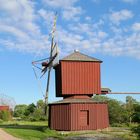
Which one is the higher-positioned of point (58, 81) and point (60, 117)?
point (58, 81)

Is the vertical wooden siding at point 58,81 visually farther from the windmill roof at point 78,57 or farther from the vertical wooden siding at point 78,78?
the windmill roof at point 78,57

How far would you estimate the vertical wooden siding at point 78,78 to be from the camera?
41281 millimetres

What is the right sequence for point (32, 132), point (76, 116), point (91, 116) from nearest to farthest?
point (32, 132), point (76, 116), point (91, 116)

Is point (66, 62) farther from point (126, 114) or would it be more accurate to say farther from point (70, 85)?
point (126, 114)

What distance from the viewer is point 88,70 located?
41.9 m

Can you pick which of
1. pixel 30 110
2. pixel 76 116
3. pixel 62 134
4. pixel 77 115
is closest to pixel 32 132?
pixel 62 134

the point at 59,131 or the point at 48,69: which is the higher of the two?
the point at 48,69

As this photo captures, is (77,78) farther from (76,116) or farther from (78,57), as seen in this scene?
(76,116)

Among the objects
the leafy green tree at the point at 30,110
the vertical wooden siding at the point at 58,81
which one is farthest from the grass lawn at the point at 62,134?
the leafy green tree at the point at 30,110

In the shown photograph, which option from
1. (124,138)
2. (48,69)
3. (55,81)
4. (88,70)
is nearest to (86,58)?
(88,70)

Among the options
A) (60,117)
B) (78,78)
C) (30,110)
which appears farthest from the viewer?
(30,110)

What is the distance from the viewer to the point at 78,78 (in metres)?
41.6

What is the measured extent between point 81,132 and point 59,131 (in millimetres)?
2654

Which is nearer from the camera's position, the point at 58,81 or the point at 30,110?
the point at 58,81
